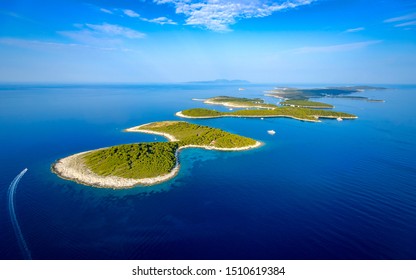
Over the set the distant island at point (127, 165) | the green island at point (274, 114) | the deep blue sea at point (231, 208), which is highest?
the green island at point (274, 114)

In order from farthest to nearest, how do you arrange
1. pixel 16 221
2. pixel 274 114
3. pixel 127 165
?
pixel 274 114
pixel 127 165
pixel 16 221

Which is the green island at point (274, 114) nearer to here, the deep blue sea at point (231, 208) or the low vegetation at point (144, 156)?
A: the low vegetation at point (144, 156)

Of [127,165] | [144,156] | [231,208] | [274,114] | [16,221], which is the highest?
[274,114]

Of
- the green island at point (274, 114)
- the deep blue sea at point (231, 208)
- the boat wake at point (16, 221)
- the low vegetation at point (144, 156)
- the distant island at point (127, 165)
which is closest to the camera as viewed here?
the boat wake at point (16, 221)

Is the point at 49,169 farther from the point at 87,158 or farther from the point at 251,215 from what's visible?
the point at 251,215

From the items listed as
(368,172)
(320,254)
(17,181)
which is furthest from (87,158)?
(368,172)

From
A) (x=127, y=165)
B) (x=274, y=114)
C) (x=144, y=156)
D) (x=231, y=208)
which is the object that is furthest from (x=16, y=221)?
(x=274, y=114)

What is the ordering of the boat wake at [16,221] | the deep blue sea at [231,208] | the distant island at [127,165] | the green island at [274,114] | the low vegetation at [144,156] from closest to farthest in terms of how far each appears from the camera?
the boat wake at [16,221] → the deep blue sea at [231,208] → the distant island at [127,165] → the low vegetation at [144,156] → the green island at [274,114]

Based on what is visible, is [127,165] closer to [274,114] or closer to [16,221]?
[16,221]

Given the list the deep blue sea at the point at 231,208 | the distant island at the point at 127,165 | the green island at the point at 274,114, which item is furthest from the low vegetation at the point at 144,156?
the green island at the point at 274,114

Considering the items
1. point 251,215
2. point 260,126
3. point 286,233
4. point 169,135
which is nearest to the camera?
point 286,233

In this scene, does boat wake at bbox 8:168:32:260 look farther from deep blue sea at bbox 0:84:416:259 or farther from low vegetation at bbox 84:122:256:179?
low vegetation at bbox 84:122:256:179
